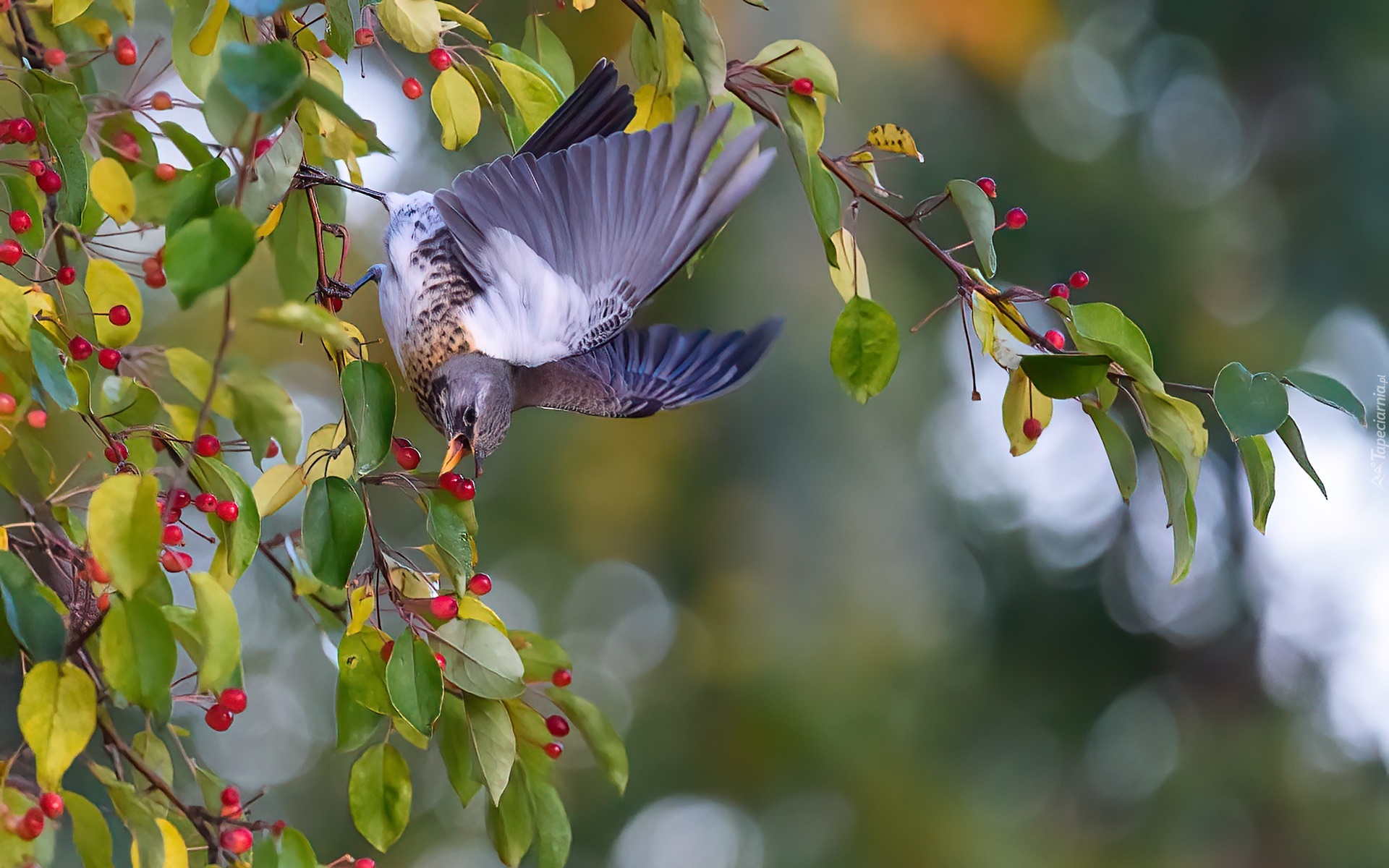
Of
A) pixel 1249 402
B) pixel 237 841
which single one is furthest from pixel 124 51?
pixel 1249 402

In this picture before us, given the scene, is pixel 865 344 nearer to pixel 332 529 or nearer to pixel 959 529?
pixel 332 529

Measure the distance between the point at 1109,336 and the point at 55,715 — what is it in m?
0.65

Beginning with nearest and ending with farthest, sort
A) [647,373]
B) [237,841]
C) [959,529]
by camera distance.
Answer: [237,841] < [647,373] < [959,529]

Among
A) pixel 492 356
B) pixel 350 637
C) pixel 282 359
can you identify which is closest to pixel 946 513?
pixel 282 359

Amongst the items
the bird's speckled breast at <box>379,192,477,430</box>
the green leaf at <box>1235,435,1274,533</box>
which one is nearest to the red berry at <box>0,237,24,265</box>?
the bird's speckled breast at <box>379,192,477,430</box>

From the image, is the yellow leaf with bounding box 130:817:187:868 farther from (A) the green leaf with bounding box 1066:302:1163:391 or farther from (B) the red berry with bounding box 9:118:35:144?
(A) the green leaf with bounding box 1066:302:1163:391

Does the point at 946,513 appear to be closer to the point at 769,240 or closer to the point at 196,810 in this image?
the point at 769,240

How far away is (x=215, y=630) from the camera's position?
2.00 ft

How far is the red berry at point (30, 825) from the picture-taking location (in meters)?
0.59

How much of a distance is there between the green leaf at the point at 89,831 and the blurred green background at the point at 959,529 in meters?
2.67

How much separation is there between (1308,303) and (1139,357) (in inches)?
127

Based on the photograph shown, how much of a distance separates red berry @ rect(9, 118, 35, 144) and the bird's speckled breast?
14.5 inches

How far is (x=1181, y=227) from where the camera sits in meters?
3.68

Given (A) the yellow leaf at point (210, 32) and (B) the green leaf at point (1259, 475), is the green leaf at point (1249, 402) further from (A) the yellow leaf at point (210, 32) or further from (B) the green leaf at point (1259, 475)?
(A) the yellow leaf at point (210, 32)
